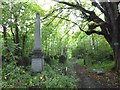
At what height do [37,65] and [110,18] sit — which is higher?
[110,18]

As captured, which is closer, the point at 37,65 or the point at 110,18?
the point at 37,65

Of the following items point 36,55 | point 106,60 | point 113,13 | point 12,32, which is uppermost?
point 113,13

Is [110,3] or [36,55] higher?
[110,3]

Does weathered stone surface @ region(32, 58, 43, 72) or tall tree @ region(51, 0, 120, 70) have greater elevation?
tall tree @ region(51, 0, 120, 70)

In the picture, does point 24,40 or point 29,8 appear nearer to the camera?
point 29,8

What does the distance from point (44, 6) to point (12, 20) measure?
303 centimetres

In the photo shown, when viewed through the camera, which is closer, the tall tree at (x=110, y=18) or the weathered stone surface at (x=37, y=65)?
the weathered stone surface at (x=37, y=65)

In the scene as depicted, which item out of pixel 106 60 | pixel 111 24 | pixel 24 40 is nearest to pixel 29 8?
pixel 24 40

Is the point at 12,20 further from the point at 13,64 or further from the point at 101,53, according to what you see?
the point at 101,53

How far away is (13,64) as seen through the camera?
10.8m

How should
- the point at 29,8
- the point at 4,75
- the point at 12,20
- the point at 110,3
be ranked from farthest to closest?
the point at 29,8, the point at 12,20, the point at 110,3, the point at 4,75

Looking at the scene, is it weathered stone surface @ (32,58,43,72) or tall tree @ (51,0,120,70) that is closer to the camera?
weathered stone surface @ (32,58,43,72)

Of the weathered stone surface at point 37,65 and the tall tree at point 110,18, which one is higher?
the tall tree at point 110,18

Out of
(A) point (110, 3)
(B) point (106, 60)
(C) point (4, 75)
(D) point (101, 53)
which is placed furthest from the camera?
(D) point (101, 53)
